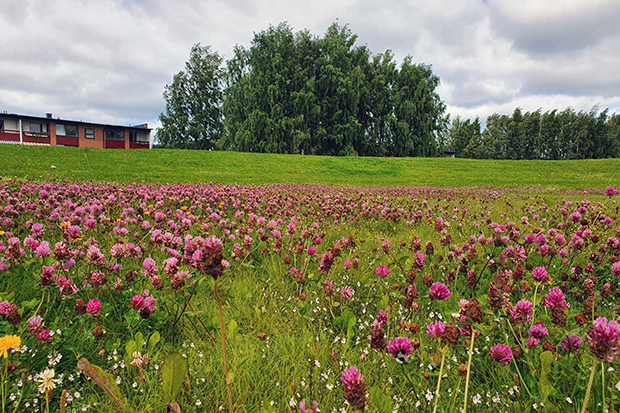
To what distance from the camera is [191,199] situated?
5.88 metres

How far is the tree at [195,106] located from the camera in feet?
168

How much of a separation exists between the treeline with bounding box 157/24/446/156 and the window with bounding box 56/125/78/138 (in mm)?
22990

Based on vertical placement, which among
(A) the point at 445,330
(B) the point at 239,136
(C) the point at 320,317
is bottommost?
(C) the point at 320,317

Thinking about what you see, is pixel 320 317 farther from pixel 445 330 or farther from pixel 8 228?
pixel 8 228

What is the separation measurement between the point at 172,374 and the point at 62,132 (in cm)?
6126

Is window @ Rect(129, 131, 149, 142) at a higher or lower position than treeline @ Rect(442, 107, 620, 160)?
lower

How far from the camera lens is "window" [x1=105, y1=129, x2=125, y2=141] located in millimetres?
52875

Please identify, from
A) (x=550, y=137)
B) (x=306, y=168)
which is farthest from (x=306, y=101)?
(x=550, y=137)

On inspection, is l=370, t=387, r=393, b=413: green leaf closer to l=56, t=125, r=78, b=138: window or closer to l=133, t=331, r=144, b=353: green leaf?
l=133, t=331, r=144, b=353: green leaf

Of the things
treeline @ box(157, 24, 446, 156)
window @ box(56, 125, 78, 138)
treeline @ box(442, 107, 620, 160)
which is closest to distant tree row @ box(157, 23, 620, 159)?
treeline @ box(157, 24, 446, 156)

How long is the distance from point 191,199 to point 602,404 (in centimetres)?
575

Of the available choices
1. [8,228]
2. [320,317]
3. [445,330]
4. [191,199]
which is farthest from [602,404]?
[191,199]

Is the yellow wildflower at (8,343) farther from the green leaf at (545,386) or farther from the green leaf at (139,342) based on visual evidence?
the green leaf at (545,386)

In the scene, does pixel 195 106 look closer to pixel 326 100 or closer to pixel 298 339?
pixel 326 100
